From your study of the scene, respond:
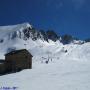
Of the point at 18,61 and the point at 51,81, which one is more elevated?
the point at 18,61

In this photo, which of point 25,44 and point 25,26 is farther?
point 25,26

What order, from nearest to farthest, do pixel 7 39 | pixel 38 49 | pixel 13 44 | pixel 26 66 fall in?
pixel 26 66, pixel 38 49, pixel 13 44, pixel 7 39

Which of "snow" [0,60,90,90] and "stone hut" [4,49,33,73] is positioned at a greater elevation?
"stone hut" [4,49,33,73]

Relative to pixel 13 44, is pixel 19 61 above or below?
below

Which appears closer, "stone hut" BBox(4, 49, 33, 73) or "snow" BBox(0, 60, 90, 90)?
"snow" BBox(0, 60, 90, 90)

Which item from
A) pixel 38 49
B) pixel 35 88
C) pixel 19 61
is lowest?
pixel 35 88

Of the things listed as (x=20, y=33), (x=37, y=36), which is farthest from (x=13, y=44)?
(x=37, y=36)

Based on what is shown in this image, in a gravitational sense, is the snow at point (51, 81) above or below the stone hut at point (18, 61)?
below

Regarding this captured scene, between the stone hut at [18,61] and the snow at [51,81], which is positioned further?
the stone hut at [18,61]

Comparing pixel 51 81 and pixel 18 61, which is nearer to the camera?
pixel 51 81

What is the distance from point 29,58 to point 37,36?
413 feet

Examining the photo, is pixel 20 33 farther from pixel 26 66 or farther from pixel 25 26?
pixel 26 66

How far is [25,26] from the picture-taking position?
182125 millimetres

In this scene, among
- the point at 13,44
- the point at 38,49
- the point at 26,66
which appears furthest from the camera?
the point at 13,44
